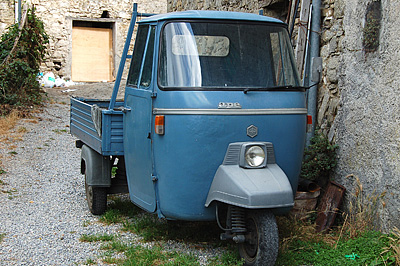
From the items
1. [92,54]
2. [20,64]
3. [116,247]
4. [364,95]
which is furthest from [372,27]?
[92,54]

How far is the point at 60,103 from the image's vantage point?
1322 centimetres

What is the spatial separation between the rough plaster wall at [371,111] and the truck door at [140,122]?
206cm

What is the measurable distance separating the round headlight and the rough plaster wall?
126cm

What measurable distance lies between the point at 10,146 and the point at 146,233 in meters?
4.63

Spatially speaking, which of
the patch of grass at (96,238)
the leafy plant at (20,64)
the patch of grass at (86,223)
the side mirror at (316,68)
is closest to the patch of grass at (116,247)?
the patch of grass at (96,238)

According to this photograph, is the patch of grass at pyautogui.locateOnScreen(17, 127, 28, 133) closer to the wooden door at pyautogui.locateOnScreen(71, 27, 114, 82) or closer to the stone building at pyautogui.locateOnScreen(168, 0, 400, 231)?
the stone building at pyautogui.locateOnScreen(168, 0, 400, 231)

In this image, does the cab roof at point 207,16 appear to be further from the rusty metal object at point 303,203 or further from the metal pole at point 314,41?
the rusty metal object at point 303,203

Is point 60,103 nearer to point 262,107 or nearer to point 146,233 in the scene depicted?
point 146,233

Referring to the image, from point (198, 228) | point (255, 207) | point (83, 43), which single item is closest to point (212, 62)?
point (255, 207)

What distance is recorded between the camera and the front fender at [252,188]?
3982 mm

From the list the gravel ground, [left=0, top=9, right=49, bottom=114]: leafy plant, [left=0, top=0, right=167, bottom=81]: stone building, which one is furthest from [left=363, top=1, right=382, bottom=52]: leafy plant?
[left=0, top=0, right=167, bottom=81]: stone building

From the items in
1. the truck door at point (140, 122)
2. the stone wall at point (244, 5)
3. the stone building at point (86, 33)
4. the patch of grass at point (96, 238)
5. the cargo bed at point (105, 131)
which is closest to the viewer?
the truck door at point (140, 122)

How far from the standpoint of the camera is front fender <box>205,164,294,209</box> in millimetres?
3982

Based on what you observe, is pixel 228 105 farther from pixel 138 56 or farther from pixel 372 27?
pixel 372 27
